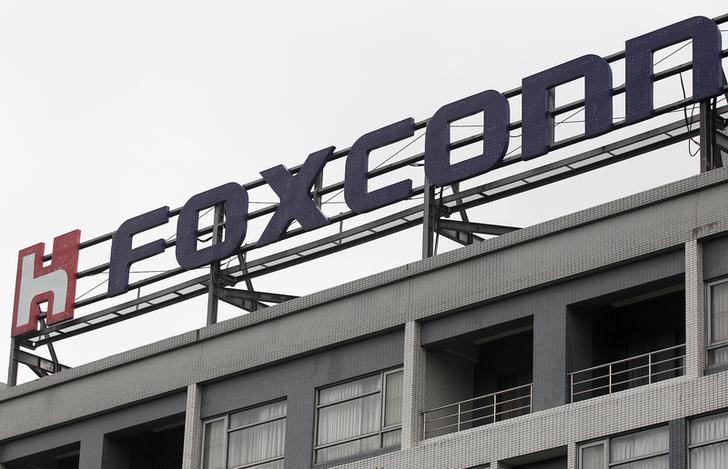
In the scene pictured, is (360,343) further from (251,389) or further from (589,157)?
(589,157)

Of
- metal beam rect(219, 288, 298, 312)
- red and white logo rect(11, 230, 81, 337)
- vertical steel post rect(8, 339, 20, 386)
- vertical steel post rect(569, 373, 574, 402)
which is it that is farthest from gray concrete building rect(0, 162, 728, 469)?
vertical steel post rect(8, 339, 20, 386)

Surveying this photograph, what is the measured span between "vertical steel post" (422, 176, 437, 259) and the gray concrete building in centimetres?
115

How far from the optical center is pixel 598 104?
194 feet

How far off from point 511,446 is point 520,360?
4.08 m

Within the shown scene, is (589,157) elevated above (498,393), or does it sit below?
above

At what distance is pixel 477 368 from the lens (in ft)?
197

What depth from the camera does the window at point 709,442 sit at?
51.7 meters

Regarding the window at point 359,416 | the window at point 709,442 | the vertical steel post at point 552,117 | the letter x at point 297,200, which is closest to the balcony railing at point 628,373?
the window at point 709,442

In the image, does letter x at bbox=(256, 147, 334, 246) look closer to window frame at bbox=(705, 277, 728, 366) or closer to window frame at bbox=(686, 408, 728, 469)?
window frame at bbox=(705, 277, 728, 366)

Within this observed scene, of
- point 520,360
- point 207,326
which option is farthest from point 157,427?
point 520,360

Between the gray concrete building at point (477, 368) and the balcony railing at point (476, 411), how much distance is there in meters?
0.05

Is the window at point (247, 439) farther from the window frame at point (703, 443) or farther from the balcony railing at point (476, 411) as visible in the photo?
the window frame at point (703, 443)

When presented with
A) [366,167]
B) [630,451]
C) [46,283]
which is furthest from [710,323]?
[46,283]

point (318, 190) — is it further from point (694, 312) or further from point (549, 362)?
A: point (694, 312)
